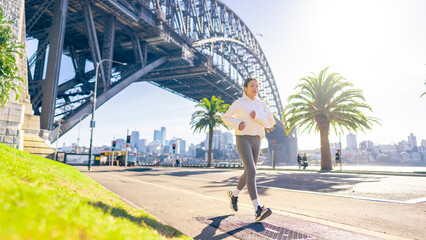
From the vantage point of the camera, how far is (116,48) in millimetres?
37094

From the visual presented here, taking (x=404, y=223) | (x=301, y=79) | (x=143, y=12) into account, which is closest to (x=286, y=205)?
(x=404, y=223)

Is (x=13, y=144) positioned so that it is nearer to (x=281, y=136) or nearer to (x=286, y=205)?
(x=286, y=205)

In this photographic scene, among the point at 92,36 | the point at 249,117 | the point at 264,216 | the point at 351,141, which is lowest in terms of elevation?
the point at 264,216

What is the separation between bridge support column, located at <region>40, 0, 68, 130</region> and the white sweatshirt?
20275 mm

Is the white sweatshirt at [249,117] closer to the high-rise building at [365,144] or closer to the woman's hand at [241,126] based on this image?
the woman's hand at [241,126]

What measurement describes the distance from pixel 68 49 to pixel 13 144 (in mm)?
31604

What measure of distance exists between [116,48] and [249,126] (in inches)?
1515

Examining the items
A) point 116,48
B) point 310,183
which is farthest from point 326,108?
point 116,48

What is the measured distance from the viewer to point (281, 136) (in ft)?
270

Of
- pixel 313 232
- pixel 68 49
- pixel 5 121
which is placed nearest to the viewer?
pixel 313 232

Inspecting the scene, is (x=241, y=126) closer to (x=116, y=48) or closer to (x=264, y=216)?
(x=264, y=216)

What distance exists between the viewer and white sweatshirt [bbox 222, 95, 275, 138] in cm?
346

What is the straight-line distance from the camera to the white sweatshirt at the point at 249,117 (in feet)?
11.3

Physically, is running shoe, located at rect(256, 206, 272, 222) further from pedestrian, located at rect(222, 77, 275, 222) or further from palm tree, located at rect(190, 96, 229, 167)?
palm tree, located at rect(190, 96, 229, 167)
